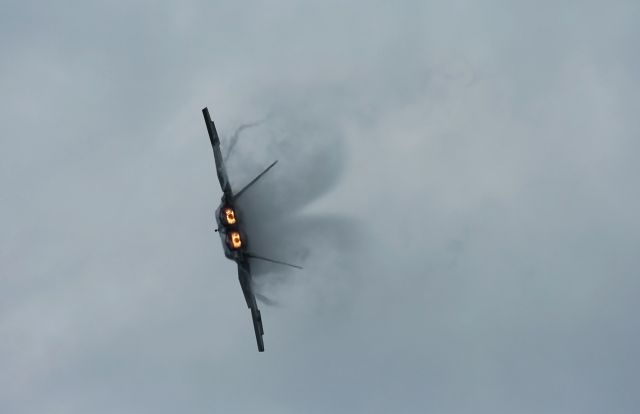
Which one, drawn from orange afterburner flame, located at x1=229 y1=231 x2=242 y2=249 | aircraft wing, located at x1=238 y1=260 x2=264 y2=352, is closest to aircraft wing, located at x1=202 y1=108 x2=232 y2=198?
orange afterburner flame, located at x1=229 y1=231 x2=242 y2=249

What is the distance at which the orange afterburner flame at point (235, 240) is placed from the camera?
76438 mm

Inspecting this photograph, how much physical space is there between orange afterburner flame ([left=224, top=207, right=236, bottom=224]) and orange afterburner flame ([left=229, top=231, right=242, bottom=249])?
1.19 m

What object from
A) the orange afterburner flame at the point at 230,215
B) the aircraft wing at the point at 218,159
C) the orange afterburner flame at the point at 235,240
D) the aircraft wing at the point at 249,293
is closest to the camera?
the aircraft wing at the point at 218,159

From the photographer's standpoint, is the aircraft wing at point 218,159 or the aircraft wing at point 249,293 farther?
the aircraft wing at point 249,293

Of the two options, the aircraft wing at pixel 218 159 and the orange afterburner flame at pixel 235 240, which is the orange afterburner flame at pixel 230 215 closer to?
the orange afterburner flame at pixel 235 240

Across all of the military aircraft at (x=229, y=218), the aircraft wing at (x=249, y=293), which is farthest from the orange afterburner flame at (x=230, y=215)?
the aircraft wing at (x=249, y=293)

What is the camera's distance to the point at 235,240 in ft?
252

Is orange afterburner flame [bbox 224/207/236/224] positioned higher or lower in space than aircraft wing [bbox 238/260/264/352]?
higher

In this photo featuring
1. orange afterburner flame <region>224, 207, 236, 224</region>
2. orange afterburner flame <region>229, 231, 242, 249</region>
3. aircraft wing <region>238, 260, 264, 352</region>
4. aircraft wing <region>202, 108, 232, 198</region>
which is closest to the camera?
aircraft wing <region>202, 108, 232, 198</region>

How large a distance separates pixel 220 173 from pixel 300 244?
494 inches

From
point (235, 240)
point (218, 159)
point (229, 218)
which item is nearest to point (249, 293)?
point (235, 240)

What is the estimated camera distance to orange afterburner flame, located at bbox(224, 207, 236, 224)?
248ft

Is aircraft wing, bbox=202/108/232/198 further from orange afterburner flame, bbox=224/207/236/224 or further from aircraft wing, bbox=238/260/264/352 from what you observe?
aircraft wing, bbox=238/260/264/352

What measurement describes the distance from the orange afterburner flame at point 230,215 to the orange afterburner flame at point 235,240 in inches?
46.8
